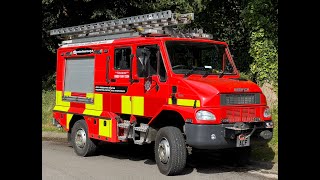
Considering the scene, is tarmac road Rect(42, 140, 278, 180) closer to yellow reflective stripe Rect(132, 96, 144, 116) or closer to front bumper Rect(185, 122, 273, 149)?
front bumper Rect(185, 122, 273, 149)

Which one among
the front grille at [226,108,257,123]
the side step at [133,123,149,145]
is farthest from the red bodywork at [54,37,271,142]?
the side step at [133,123,149,145]

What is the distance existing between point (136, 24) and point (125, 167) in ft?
9.88

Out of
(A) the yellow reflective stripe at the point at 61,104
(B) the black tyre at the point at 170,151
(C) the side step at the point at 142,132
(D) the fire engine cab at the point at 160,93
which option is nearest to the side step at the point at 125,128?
(D) the fire engine cab at the point at 160,93

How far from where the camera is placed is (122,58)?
986 cm

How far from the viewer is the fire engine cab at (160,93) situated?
8.13m

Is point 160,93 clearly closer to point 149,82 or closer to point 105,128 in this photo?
point 149,82

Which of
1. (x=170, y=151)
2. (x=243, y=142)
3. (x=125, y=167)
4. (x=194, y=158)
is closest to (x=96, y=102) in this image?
(x=125, y=167)

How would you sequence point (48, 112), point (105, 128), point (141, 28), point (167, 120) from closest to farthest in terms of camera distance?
point (167, 120)
point (141, 28)
point (105, 128)
point (48, 112)

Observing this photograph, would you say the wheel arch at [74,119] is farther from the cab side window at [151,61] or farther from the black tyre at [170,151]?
the black tyre at [170,151]

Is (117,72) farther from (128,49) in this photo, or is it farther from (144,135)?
(144,135)

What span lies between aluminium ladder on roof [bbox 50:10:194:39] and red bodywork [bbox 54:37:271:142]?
32cm

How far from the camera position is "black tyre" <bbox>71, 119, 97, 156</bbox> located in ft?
35.1
